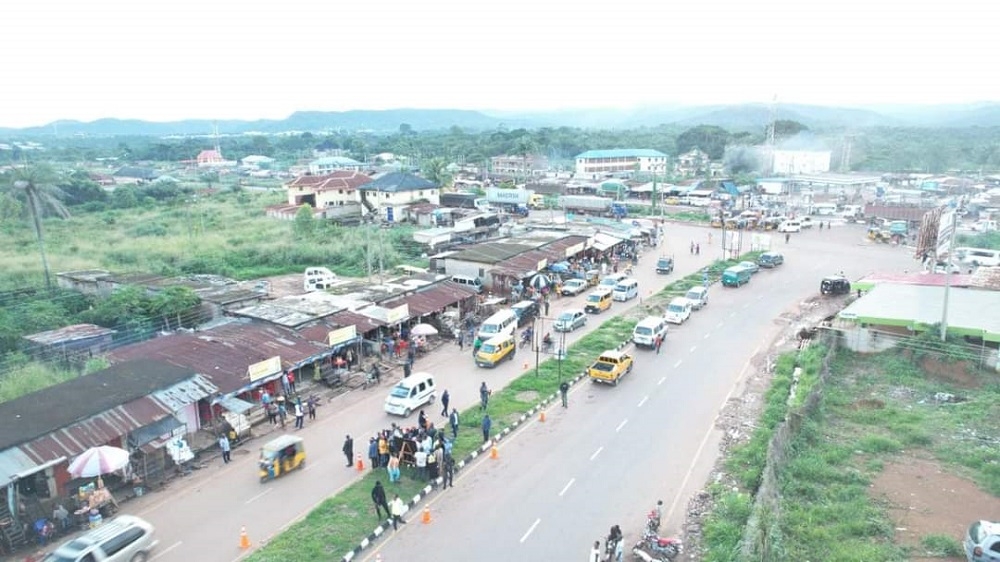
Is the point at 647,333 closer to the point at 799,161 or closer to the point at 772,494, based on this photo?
the point at 772,494

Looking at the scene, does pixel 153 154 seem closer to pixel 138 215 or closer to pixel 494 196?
pixel 138 215

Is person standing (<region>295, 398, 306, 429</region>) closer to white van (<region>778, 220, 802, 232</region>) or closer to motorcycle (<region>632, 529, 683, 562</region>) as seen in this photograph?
motorcycle (<region>632, 529, 683, 562</region>)

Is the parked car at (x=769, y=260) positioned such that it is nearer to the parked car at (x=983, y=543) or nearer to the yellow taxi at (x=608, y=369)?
the yellow taxi at (x=608, y=369)

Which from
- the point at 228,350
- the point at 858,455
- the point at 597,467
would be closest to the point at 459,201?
the point at 228,350

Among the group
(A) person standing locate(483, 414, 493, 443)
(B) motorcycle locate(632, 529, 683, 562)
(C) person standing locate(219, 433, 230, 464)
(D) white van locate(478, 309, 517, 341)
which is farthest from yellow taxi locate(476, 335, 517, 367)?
(B) motorcycle locate(632, 529, 683, 562)

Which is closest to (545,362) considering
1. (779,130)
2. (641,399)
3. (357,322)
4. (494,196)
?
(641,399)
